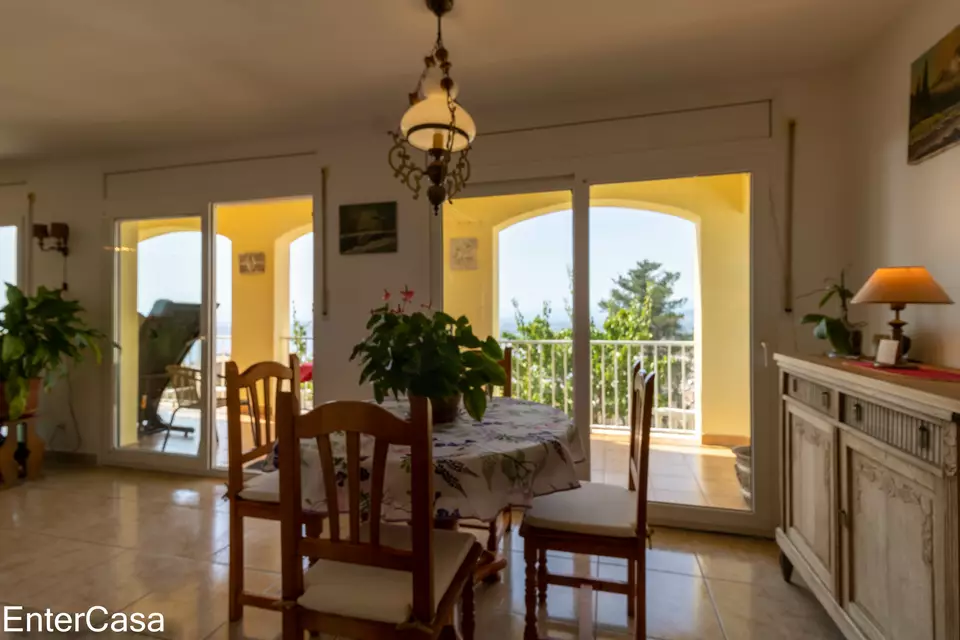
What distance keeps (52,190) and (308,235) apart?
7.44 ft

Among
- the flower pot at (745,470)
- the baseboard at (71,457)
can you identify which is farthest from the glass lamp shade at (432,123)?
the baseboard at (71,457)

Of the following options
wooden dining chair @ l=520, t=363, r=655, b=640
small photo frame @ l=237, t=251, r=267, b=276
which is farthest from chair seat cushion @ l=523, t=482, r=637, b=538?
small photo frame @ l=237, t=251, r=267, b=276

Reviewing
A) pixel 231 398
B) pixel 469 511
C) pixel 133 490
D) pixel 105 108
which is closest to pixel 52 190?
pixel 105 108

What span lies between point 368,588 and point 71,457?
14.0ft

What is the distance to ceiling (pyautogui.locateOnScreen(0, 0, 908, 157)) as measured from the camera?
209 centimetres

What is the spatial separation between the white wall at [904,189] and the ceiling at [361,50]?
173mm

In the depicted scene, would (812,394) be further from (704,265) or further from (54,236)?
(54,236)

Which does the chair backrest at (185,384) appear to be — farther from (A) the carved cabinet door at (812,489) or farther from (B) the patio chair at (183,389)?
(A) the carved cabinet door at (812,489)

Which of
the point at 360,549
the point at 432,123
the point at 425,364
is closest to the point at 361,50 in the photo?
the point at 432,123

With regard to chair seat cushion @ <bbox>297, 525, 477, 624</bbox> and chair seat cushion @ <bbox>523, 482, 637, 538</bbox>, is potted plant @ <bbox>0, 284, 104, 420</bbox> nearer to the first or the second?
chair seat cushion @ <bbox>297, 525, 477, 624</bbox>

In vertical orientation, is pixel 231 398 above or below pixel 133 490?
above

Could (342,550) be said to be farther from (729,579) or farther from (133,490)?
(133,490)

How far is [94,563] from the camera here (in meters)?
2.37

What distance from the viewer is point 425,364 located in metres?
1.59
